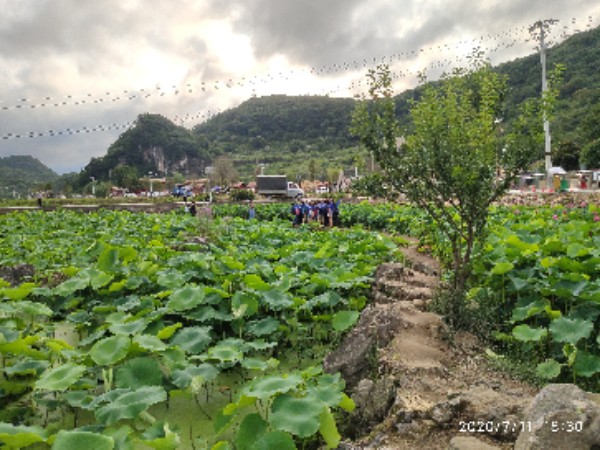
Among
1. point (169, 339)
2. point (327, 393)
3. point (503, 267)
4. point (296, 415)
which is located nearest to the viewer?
point (296, 415)

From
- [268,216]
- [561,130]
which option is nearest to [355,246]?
[268,216]

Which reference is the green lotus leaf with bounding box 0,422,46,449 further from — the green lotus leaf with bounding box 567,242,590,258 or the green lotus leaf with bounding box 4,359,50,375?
the green lotus leaf with bounding box 567,242,590,258

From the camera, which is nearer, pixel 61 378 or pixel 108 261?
pixel 61 378

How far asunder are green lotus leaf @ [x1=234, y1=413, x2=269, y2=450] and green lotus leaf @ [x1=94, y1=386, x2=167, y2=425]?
488 mm

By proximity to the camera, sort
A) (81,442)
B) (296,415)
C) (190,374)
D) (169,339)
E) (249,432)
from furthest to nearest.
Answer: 1. (169,339)
2. (190,374)
3. (249,432)
4. (296,415)
5. (81,442)

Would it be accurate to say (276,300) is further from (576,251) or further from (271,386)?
(576,251)

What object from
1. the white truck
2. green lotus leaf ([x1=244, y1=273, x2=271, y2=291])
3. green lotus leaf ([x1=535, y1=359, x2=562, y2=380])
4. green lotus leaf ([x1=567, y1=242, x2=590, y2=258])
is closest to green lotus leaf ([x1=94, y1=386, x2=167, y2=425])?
green lotus leaf ([x1=244, y1=273, x2=271, y2=291])

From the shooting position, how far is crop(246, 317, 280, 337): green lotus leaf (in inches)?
176

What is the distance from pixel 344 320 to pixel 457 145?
2.25 metres

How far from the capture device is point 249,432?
110 inches

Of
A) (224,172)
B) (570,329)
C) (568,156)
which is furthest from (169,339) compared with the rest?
(224,172)

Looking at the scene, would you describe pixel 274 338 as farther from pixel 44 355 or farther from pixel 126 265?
pixel 126 265

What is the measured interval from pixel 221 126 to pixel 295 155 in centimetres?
3530

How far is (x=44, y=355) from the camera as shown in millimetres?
3949
